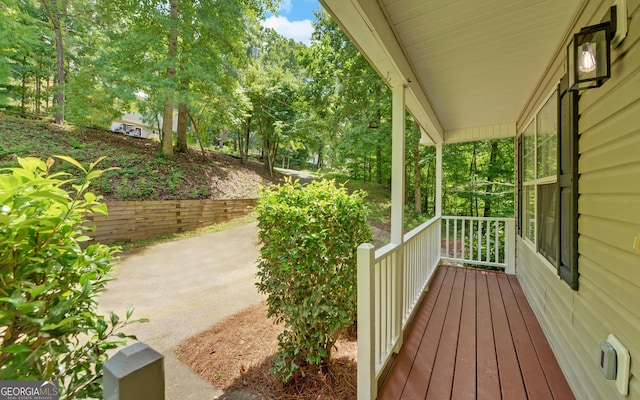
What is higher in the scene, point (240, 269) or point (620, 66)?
point (620, 66)

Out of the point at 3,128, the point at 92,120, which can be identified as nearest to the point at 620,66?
the point at 92,120

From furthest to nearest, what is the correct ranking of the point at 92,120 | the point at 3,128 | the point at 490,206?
the point at 490,206, the point at 92,120, the point at 3,128

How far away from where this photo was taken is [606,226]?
1410mm

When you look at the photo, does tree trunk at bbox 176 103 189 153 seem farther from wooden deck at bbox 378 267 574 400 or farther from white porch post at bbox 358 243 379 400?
white porch post at bbox 358 243 379 400

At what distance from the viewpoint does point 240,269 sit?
16.4 ft

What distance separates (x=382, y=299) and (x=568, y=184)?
157cm

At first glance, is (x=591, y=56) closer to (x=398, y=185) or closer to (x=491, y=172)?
(x=398, y=185)

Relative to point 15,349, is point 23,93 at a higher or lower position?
higher

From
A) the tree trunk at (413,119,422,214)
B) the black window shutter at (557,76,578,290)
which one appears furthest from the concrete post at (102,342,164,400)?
the tree trunk at (413,119,422,214)

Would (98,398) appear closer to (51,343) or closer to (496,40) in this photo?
(51,343)

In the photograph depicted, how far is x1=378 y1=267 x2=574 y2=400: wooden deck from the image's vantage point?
6.19ft

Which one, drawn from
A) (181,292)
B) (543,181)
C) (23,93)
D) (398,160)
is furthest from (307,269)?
(23,93)

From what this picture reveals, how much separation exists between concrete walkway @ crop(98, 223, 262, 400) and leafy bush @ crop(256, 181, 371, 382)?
279 mm

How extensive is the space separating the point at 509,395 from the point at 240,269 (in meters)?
4.23
